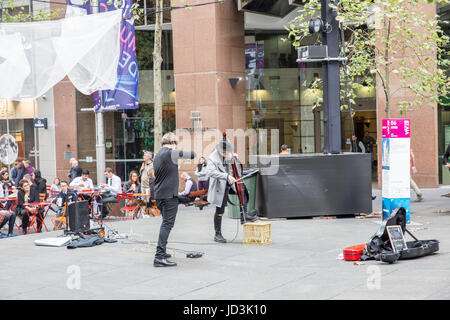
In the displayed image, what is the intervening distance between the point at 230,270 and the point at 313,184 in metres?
5.26

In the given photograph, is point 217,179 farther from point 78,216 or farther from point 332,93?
point 332,93

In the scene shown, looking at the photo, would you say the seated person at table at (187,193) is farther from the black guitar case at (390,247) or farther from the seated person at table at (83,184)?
the black guitar case at (390,247)

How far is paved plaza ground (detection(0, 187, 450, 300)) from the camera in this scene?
6824mm

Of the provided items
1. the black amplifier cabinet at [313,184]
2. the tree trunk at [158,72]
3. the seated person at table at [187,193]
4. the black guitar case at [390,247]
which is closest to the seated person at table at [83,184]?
the tree trunk at [158,72]

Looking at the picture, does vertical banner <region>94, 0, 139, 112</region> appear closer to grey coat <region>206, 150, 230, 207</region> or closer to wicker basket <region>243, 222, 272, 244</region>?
grey coat <region>206, 150, 230, 207</region>

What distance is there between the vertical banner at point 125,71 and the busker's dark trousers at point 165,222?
11.2m

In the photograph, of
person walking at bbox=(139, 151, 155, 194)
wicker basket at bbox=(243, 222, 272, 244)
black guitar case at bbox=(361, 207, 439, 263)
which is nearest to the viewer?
black guitar case at bbox=(361, 207, 439, 263)

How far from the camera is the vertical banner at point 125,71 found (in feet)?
62.7

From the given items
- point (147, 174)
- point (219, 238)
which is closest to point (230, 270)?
point (219, 238)

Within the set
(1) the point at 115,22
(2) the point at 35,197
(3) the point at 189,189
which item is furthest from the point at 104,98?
(1) the point at 115,22

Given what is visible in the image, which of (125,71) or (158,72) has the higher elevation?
(125,71)

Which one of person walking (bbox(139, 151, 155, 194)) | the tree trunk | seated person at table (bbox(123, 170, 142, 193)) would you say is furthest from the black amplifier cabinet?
the tree trunk

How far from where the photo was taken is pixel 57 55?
9805mm

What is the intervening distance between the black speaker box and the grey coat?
2374 millimetres
